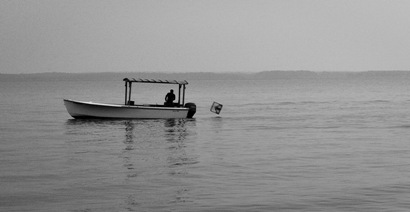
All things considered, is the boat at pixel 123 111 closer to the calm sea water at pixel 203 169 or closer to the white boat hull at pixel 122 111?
the white boat hull at pixel 122 111

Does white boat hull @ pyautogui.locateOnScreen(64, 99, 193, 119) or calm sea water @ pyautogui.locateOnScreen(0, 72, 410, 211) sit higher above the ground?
white boat hull @ pyautogui.locateOnScreen(64, 99, 193, 119)

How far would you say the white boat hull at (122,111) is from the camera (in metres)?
46.4

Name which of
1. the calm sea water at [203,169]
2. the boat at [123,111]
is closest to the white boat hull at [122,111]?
the boat at [123,111]

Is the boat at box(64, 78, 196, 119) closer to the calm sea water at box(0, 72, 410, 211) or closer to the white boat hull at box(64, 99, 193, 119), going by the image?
the white boat hull at box(64, 99, 193, 119)

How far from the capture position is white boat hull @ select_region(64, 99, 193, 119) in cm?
4641

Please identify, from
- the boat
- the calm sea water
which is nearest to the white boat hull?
the boat

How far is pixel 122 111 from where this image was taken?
4666 cm

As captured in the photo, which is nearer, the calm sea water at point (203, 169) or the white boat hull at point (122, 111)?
the calm sea water at point (203, 169)

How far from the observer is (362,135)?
38.6 m

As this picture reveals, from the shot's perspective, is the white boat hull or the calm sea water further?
the white boat hull

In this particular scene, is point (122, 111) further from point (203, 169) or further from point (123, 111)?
point (203, 169)

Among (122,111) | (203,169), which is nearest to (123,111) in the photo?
(122,111)

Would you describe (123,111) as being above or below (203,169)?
above

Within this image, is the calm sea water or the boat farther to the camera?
the boat
